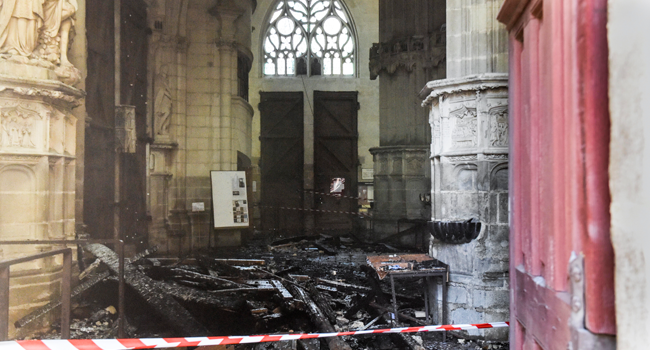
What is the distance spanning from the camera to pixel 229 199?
1064cm

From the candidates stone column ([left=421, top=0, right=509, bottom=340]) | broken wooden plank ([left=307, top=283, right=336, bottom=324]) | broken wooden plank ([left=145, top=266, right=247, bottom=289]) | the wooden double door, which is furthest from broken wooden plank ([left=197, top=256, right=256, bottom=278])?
the wooden double door

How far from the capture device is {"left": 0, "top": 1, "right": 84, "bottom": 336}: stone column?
14.4ft

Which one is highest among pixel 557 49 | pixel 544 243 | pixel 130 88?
pixel 130 88

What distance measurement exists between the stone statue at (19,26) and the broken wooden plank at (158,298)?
274 cm

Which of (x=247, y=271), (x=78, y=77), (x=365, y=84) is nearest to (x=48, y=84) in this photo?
(x=78, y=77)

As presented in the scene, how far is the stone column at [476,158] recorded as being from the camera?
4.65 m

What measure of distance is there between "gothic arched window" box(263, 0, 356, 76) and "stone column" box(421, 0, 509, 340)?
1346cm

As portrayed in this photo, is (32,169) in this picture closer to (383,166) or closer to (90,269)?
(90,269)

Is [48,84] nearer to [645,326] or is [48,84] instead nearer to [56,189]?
[56,189]

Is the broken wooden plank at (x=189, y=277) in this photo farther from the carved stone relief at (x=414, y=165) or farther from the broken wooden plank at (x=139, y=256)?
the carved stone relief at (x=414, y=165)

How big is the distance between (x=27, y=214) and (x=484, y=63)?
4991mm

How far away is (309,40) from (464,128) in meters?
14.8

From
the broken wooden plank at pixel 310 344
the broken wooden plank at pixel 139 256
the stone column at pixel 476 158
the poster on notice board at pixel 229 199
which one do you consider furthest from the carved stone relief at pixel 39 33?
the poster on notice board at pixel 229 199

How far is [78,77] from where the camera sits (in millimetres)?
4965
